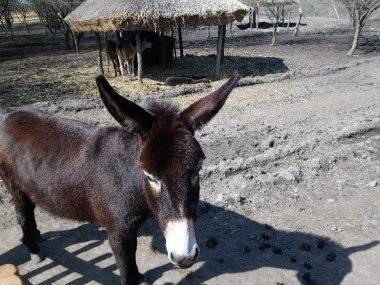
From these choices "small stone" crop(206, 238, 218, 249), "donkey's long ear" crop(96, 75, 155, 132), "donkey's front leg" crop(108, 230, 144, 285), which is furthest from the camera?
"small stone" crop(206, 238, 218, 249)

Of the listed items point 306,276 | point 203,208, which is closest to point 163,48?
point 203,208

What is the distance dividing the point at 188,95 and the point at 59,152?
776 centimetres

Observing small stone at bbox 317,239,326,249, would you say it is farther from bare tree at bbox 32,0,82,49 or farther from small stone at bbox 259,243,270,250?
bare tree at bbox 32,0,82,49

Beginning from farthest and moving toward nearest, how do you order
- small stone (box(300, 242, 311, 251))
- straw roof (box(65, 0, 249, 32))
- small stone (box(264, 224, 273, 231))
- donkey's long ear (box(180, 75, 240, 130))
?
straw roof (box(65, 0, 249, 32)) → small stone (box(264, 224, 273, 231)) → small stone (box(300, 242, 311, 251)) → donkey's long ear (box(180, 75, 240, 130))

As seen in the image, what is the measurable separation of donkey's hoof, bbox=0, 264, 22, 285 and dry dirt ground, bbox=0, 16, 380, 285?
1154mm

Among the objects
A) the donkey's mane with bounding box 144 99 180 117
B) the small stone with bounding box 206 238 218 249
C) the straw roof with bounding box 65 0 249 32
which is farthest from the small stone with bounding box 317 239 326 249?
the straw roof with bounding box 65 0 249 32

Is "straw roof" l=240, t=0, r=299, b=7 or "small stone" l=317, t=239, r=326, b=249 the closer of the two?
"small stone" l=317, t=239, r=326, b=249

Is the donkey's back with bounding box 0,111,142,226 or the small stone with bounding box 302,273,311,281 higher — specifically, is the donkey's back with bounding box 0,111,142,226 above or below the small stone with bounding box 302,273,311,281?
above

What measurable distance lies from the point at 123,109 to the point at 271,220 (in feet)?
10.4

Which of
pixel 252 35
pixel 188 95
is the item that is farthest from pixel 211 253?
pixel 252 35

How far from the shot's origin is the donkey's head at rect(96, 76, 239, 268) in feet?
7.59

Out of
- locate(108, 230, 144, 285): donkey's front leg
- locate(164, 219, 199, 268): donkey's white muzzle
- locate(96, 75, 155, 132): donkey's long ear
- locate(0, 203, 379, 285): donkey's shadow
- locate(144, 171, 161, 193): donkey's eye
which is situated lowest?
locate(0, 203, 379, 285): donkey's shadow

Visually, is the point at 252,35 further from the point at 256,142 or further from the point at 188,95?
the point at 256,142

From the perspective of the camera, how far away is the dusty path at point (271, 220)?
3990mm
